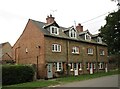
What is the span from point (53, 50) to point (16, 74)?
29.4 ft

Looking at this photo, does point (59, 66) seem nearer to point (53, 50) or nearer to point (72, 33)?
point (53, 50)

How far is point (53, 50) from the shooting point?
36.9 metres

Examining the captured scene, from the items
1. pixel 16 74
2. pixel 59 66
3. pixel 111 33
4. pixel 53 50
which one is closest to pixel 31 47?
pixel 53 50

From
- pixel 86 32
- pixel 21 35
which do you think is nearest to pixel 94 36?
pixel 86 32

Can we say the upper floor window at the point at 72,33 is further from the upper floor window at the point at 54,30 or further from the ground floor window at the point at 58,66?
the ground floor window at the point at 58,66

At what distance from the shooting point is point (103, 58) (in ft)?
167

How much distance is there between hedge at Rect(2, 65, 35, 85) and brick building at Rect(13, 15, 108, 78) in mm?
3610

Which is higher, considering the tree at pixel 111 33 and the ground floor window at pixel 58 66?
A: the tree at pixel 111 33

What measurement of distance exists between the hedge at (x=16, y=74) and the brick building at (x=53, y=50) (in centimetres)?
361

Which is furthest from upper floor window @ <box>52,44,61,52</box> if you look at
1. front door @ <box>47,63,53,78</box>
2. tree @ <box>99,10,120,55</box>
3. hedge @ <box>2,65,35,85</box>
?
tree @ <box>99,10,120,55</box>

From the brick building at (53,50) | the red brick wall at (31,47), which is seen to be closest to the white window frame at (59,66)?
the brick building at (53,50)

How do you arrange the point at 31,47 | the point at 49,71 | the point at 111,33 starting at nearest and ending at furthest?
1. the point at 49,71
2. the point at 31,47
3. the point at 111,33

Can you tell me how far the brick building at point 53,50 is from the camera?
35750 mm

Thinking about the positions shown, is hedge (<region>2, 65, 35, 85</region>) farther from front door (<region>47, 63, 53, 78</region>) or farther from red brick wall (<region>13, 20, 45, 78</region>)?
red brick wall (<region>13, 20, 45, 78</region>)
